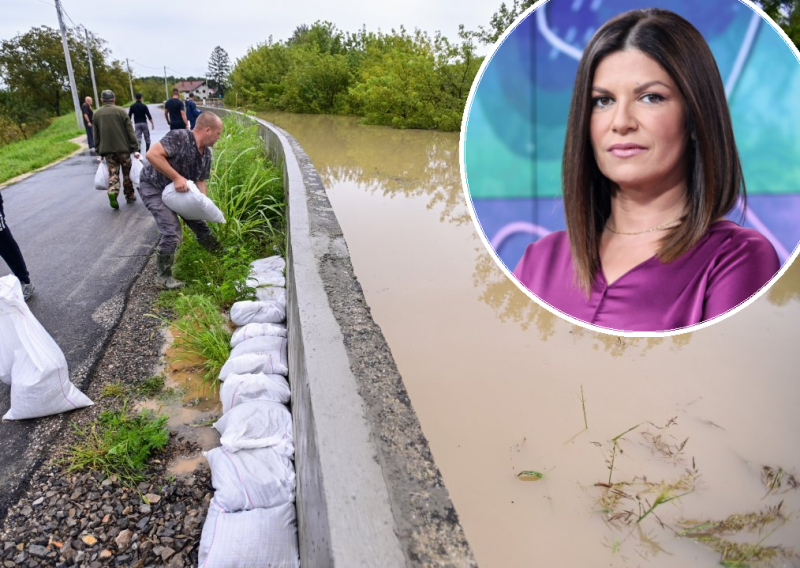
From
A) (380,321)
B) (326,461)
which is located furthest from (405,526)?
(380,321)

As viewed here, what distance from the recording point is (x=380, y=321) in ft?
14.2

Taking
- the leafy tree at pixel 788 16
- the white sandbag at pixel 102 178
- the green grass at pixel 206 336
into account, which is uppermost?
the leafy tree at pixel 788 16

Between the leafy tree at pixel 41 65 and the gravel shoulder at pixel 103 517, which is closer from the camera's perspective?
the gravel shoulder at pixel 103 517

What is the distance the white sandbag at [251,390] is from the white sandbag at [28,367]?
0.79 metres

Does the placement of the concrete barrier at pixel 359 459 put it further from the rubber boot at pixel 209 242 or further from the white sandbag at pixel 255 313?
the rubber boot at pixel 209 242

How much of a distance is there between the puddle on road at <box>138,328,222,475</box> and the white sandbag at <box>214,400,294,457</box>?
16cm

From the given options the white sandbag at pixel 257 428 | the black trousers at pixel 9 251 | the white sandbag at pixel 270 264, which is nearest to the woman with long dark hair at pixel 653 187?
the white sandbag at pixel 257 428

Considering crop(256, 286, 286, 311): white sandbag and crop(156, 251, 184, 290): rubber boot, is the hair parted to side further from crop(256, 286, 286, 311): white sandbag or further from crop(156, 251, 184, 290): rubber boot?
crop(156, 251, 184, 290): rubber boot

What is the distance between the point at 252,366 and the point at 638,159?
2.55 m

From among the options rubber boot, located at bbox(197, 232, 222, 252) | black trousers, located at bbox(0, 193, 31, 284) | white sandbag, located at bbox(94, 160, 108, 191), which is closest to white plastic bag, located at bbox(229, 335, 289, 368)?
rubber boot, located at bbox(197, 232, 222, 252)

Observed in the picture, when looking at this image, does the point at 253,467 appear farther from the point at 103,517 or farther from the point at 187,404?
the point at 187,404

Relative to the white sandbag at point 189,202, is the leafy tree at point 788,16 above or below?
above

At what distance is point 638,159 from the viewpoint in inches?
22.0

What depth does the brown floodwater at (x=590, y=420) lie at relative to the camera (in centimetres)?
247
